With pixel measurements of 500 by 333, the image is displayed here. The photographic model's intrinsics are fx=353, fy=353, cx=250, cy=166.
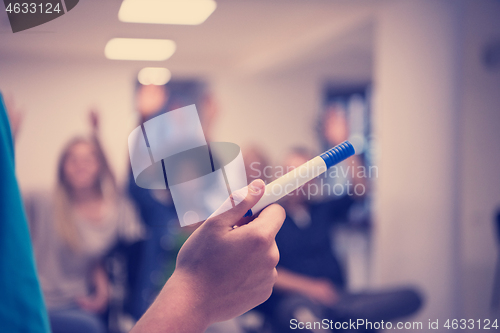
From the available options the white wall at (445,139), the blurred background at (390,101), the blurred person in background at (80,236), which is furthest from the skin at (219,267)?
the white wall at (445,139)

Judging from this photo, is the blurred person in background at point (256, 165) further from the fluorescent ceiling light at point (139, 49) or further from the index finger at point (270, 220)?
the fluorescent ceiling light at point (139, 49)

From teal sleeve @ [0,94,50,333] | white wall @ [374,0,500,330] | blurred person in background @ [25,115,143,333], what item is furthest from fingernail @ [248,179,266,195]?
white wall @ [374,0,500,330]

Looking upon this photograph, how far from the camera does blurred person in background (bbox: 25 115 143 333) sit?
46cm

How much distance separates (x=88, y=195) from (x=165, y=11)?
1.00ft

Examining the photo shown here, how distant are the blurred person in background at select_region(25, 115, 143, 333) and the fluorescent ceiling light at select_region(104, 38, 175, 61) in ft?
0.55

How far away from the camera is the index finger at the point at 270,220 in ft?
0.72

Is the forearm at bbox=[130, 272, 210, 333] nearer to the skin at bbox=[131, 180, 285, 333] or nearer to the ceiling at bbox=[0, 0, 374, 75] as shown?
the skin at bbox=[131, 180, 285, 333]

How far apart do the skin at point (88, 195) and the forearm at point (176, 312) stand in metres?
0.30

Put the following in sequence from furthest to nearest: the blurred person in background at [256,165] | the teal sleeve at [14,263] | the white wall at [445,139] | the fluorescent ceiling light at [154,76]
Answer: the white wall at [445,139], the fluorescent ceiling light at [154,76], the blurred person in background at [256,165], the teal sleeve at [14,263]

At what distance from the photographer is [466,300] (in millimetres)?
595

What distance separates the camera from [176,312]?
0.20m


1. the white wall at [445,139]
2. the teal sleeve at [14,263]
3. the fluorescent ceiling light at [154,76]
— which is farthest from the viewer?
the white wall at [445,139]

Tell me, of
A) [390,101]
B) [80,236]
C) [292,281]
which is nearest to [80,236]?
[80,236]

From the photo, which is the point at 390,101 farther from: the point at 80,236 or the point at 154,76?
the point at 80,236
